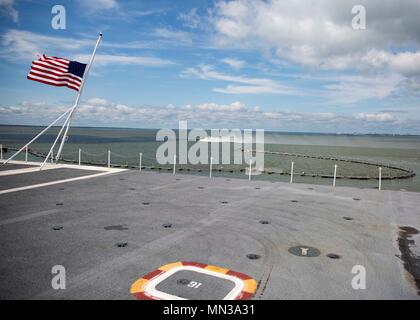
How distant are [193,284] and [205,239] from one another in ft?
6.93

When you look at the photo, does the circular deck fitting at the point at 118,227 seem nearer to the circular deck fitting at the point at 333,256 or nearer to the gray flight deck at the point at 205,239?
the gray flight deck at the point at 205,239

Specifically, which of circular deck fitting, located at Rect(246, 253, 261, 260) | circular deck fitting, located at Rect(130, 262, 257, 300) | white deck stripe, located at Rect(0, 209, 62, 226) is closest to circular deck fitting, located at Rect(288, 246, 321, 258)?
circular deck fitting, located at Rect(246, 253, 261, 260)

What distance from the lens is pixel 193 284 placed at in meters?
4.81

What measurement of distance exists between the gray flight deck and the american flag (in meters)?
5.16

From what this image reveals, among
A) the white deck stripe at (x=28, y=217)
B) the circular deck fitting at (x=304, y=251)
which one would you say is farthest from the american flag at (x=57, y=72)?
the circular deck fitting at (x=304, y=251)

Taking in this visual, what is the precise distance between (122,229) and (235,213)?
10.7 feet

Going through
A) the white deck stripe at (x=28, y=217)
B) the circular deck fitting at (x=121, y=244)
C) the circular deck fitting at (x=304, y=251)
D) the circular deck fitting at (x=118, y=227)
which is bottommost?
the circular deck fitting at (x=304, y=251)

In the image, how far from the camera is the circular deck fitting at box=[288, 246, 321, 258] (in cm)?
612

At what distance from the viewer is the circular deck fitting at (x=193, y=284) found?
448 centimetres

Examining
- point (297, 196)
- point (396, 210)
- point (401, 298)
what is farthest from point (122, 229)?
point (396, 210)

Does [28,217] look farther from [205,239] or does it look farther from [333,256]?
[333,256]

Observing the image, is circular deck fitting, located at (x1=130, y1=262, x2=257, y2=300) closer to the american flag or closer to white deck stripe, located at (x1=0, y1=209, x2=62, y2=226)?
white deck stripe, located at (x1=0, y1=209, x2=62, y2=226)

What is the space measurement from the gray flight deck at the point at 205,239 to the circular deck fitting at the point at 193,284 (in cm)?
4

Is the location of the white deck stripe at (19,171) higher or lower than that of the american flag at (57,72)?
lower
